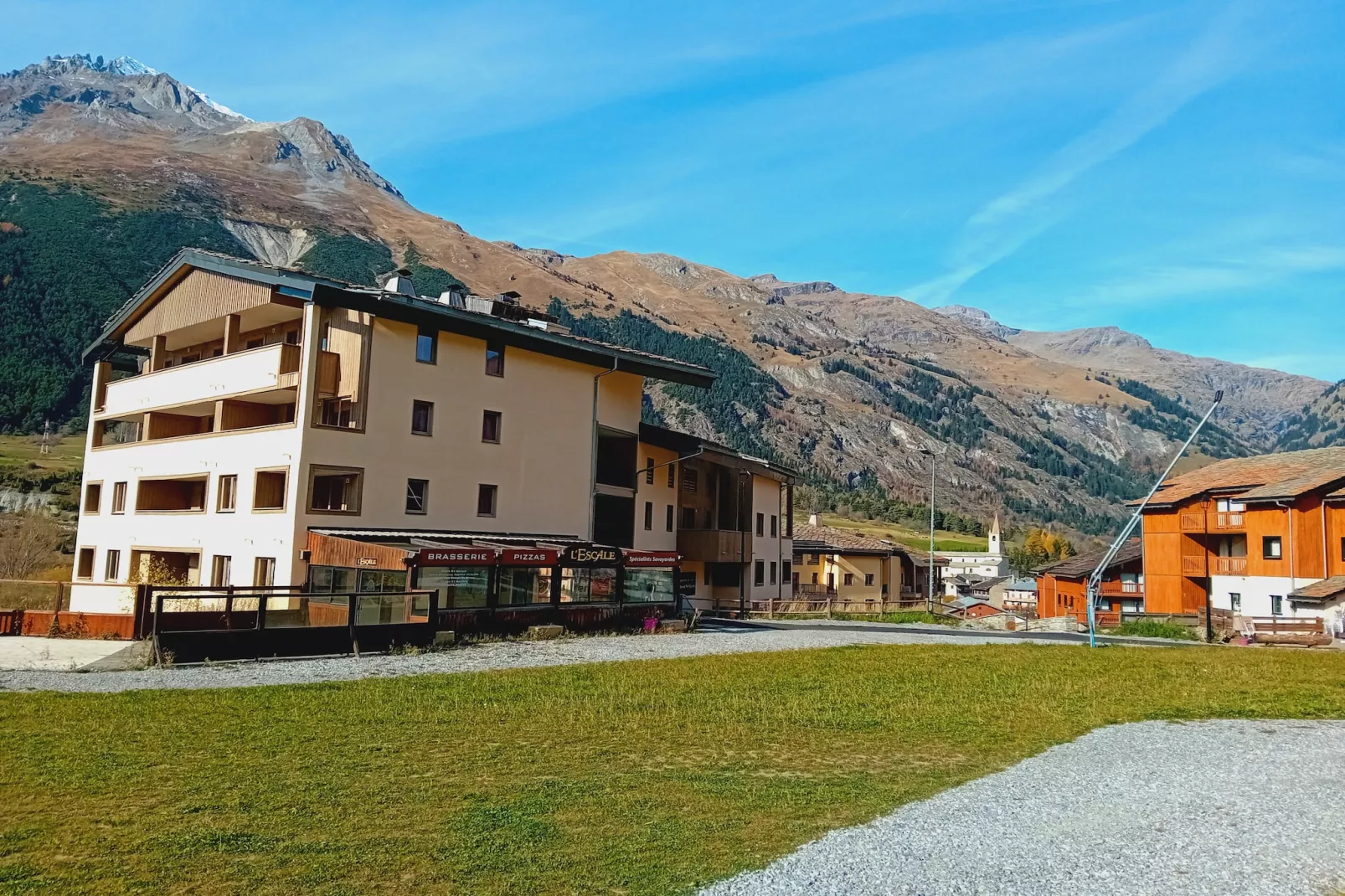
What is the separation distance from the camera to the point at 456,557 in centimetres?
2731

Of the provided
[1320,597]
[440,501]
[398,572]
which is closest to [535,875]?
[398,572]

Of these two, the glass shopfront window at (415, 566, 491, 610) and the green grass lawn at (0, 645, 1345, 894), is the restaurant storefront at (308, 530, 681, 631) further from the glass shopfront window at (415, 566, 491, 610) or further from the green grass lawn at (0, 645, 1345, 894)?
the green grass lawn at (0, 645, 1345, 894)

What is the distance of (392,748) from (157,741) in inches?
121

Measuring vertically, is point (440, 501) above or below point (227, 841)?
above

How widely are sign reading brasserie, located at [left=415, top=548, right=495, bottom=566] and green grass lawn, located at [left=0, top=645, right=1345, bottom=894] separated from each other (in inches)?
264

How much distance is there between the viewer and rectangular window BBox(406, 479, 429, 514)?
33469 mm

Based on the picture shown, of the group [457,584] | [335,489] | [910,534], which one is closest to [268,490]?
[335,489]

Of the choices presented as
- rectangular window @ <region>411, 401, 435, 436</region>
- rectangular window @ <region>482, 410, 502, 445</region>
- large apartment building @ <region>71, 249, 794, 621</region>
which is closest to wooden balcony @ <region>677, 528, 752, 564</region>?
large apartment building @ <region>71, 249, 794, 621</region>

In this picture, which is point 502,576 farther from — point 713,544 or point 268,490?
point 713,544

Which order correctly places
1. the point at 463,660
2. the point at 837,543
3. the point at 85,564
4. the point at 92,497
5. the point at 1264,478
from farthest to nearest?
the point at 837,543 → the point at 1264,478 → the point at 92,497 → the point at 85,564 → the point at 463,660

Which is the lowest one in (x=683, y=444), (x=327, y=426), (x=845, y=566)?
(x=845, y=566)

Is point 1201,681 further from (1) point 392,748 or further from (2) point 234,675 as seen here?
(2) point 234,675

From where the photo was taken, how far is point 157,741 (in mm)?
12641

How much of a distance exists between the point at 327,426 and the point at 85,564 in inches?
764
